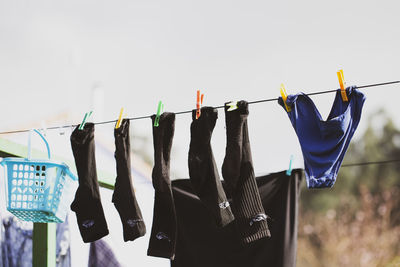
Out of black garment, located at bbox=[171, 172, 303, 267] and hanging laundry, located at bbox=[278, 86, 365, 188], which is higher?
hanging laundry, located at bbox=[278, 86, 365, 188]

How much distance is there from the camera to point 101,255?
355cm

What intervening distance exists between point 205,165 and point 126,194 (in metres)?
0.45

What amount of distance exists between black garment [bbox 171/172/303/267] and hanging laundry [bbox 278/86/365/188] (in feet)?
2.76

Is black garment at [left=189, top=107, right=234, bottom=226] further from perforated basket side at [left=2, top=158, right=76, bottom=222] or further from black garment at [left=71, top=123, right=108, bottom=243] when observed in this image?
perforated basket side at [left=2, top=158, right=76, bottom=222]

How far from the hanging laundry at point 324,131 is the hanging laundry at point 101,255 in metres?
1.82

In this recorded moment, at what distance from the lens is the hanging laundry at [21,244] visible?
3211mm

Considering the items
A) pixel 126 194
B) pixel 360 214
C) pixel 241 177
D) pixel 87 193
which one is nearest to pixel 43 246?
pixel 87 193

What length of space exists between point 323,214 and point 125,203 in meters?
16.5

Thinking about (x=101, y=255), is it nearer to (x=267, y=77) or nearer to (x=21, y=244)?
(x=21, y=244)

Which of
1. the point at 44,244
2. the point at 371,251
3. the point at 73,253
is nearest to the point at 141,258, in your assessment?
the point at 73,253

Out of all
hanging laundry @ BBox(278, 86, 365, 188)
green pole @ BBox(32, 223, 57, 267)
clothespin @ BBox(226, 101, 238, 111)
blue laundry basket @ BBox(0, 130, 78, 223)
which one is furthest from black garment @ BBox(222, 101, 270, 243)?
green pole @ BBox(32, 223, 57, 267)

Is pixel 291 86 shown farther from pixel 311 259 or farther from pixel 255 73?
pixel 311 259

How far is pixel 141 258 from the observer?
3953 mm

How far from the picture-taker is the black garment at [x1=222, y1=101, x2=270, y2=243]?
2.34 m
